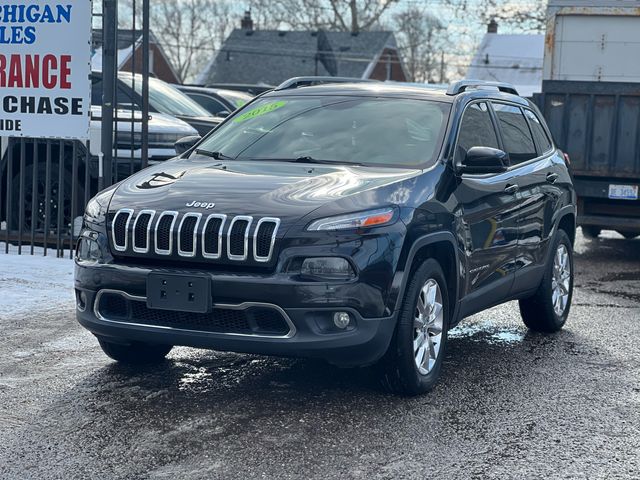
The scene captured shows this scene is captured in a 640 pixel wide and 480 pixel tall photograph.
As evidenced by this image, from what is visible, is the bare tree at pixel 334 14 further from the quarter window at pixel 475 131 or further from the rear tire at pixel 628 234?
the quarter window at pixel 475 131

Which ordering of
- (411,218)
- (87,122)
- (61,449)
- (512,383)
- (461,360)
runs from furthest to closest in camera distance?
(87,122)
(461,360)
(512,383)
(411,218)
(61,449)

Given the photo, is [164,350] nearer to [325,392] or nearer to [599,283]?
[325,392]

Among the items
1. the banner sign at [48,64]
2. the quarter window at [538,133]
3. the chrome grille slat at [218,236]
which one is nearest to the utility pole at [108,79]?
the banner sign at [48,64]

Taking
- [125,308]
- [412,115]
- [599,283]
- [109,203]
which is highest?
[412,115]

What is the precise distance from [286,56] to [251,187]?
59722 mm

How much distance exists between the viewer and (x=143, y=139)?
402 inches

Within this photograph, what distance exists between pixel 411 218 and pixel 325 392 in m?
1.07

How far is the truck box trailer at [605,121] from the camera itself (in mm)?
13445

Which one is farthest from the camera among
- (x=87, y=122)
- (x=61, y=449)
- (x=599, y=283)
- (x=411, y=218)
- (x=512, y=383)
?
(x=599, y=283)

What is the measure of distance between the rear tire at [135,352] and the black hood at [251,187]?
94 cm

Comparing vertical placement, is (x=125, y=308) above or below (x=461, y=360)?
above

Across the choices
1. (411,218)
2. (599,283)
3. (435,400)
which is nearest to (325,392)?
(435,400)

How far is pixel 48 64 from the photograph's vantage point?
10234 mm

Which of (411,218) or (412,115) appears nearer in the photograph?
(411,218)
